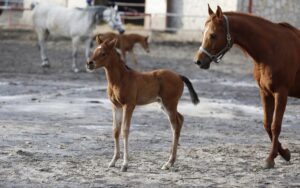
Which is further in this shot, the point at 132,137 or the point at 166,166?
the point at 132,137

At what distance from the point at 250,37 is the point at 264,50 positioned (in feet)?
0.72

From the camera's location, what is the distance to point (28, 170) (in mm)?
8875

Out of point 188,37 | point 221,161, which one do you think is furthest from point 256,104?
point 188,37

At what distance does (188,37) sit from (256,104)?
45.1ft

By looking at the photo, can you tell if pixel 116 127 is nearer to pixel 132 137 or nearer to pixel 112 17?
pixel 132 137

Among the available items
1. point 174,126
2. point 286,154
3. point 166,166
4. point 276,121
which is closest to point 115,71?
point 174,126

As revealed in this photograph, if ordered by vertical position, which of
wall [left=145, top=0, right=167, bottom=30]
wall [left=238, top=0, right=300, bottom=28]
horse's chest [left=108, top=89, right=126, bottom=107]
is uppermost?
horse's chest [left=108, top=89, right=126, bottom=107]

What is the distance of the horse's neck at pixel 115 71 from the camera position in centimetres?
917

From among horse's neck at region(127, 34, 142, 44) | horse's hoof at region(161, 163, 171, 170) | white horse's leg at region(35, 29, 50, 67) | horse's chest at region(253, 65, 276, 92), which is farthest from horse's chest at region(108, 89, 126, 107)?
horse's neck at region(127, 34, 142, 44)

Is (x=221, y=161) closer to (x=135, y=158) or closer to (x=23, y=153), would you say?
(x=135, y=158)

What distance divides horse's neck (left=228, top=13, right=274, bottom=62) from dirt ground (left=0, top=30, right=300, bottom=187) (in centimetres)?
130

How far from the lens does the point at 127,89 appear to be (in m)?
9.15

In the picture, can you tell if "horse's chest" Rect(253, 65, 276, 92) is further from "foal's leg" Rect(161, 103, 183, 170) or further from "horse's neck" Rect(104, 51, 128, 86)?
"horse's neck" Rect(104, 51, 128, 86)

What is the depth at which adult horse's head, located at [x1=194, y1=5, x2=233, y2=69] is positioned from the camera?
9.47 m
